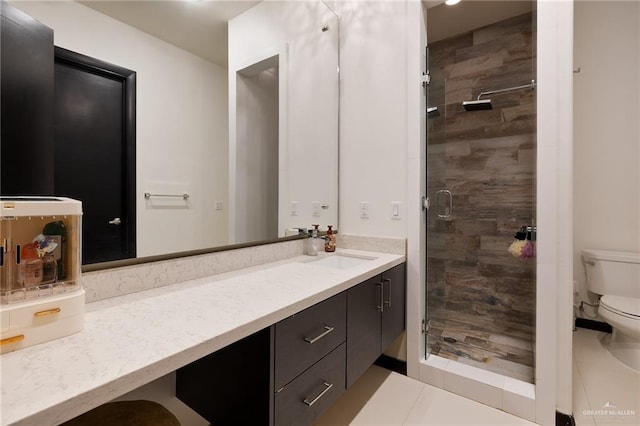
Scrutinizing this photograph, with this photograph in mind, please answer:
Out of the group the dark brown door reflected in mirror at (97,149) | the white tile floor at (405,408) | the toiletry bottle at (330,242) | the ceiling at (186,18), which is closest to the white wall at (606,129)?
the white tile floor at (405,408)

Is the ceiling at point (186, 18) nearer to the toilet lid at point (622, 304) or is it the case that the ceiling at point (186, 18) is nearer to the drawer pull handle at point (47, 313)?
the drawer pull handle at point (47, 313)

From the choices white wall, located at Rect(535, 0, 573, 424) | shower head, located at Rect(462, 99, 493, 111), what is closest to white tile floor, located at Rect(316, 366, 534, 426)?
white wall, located at Rect(535, 0, 573, 424)

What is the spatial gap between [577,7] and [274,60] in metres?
2.68

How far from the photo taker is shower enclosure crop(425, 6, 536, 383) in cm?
246

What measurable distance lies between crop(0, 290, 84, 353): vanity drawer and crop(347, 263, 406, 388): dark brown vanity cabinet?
0.98 metres

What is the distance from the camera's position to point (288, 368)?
104 cm

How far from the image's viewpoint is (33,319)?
0.73m

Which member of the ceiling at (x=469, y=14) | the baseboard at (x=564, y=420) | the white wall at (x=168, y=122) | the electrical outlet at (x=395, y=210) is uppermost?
the ceiling at (x=469, y=14)

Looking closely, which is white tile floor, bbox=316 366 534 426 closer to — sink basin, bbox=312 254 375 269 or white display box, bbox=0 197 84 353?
sink basin, bbox=312 254 375 269

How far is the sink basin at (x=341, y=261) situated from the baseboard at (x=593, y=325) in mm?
2199

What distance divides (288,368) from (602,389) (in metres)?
2.04

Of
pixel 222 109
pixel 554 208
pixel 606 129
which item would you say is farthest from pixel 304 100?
pixel 606 129

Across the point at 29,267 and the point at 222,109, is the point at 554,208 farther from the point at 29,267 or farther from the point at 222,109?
the point at 29,267

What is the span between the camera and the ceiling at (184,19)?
1.12 meters
